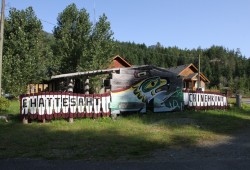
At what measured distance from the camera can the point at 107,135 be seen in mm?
12672

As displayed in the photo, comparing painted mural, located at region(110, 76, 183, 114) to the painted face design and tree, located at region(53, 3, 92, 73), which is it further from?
tree, located at region(53, 3, 92, 73)

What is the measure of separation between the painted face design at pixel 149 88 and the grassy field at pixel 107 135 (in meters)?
1.37

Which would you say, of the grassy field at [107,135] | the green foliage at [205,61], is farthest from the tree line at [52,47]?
the green foliage at [205,61]

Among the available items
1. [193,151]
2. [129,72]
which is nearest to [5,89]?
[129,72]

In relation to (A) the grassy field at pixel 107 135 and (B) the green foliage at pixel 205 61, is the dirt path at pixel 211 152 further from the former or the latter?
(B) the green foliage at pixel 205 61

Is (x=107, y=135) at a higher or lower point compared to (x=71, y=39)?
lower

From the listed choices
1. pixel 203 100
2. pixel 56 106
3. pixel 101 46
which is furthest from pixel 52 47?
pixel 56 106

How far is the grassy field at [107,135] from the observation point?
9797mm

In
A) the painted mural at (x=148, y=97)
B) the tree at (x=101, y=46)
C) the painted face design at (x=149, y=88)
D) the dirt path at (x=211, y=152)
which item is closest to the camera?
the dirt path at (x=211, y=152)

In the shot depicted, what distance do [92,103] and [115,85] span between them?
6.78 ft

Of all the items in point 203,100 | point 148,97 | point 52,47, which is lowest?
point 203,100

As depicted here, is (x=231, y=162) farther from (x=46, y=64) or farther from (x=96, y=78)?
(x=46, y=64)

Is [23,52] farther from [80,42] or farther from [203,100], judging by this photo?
[203,100]

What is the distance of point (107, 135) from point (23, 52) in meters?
24.8
